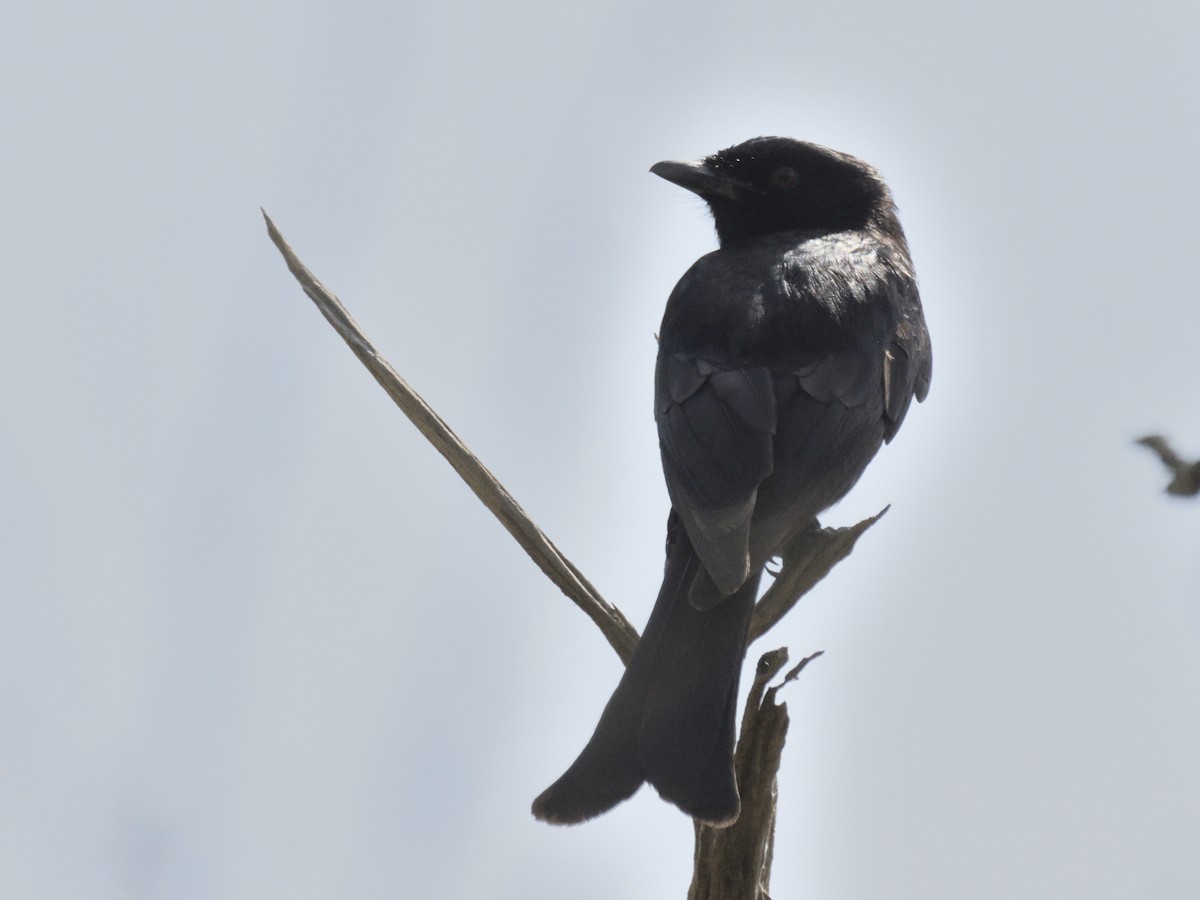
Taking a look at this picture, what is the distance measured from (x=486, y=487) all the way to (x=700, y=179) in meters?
2.40

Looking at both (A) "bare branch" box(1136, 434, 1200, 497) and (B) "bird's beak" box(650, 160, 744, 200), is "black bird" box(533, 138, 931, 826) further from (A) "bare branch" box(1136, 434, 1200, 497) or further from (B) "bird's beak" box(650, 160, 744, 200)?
(A) "bare branch" box(1136, 434, 1200, 497)

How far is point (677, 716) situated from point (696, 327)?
1.34 metres

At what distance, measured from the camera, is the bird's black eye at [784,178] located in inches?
201

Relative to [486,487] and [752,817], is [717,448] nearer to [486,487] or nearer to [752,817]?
[486,487]

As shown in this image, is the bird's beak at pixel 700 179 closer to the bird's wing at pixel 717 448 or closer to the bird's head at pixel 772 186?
the bird's head at pixel 772 186

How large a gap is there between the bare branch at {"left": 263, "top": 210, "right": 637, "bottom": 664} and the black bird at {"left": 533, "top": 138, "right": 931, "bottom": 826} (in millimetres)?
224

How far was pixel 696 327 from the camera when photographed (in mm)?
4156

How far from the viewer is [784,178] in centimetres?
511

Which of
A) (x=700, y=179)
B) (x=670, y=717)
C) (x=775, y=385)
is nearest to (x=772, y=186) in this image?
(x=700, y=179)

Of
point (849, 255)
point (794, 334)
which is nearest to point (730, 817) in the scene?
point (794, 334)

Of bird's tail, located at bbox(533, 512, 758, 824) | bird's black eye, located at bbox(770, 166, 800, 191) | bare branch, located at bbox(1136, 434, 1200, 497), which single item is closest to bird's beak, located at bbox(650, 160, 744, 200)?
bird's black eye, located at bbox(770, 166, 800, 191)

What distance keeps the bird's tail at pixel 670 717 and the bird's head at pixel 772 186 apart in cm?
191

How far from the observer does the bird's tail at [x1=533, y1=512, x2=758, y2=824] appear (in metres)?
2.98

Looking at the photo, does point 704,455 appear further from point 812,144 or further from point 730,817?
point 812,144
